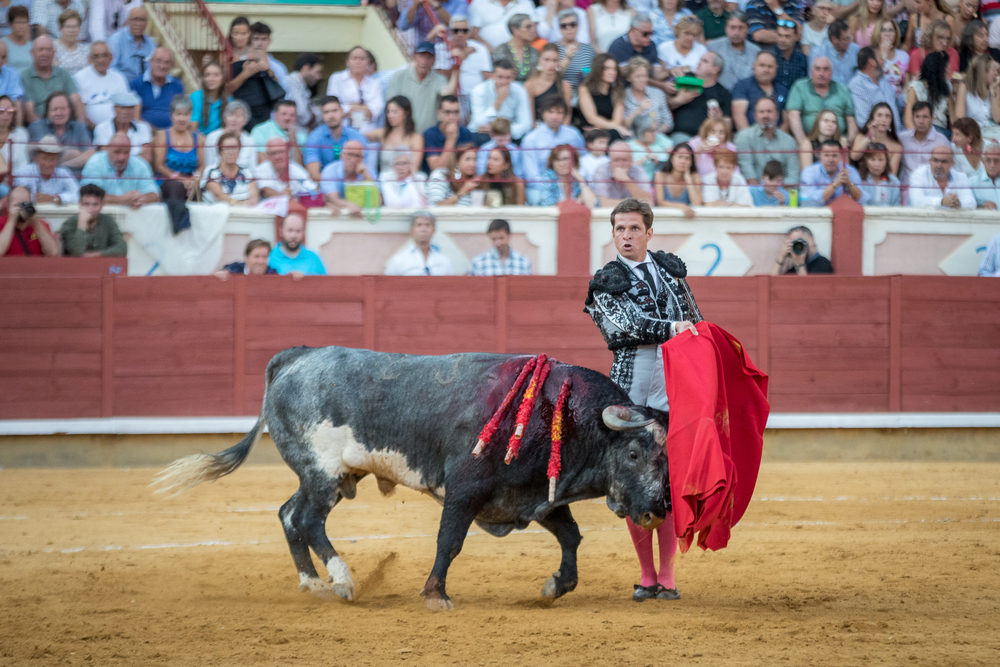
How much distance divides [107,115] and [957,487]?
653 centimetres

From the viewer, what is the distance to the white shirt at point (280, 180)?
789 centimetres

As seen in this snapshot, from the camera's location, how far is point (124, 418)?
7684 millimetres

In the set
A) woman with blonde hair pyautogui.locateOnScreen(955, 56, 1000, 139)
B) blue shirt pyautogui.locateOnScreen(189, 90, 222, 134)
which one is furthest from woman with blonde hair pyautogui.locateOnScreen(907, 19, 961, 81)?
blue shirt pyautogui.locateOnScreen(189, 90, 222, 134)

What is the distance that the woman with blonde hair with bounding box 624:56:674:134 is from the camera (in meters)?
8.65

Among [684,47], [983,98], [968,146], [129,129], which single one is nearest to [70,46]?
[129,129]

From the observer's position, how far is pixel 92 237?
25.1 feet

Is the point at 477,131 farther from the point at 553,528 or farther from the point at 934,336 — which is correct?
the point at 553,528

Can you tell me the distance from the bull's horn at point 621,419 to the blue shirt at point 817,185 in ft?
17.9

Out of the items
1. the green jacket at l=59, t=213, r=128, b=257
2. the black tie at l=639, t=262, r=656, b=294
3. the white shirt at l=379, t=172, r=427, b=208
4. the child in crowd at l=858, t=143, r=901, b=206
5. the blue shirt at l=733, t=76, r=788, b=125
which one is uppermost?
the blue shirt at l=733, t=76, r=788, b=125

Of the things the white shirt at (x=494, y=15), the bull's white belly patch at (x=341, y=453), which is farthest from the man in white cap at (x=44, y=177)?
the bull's white belly patch at (x=341, y=453)

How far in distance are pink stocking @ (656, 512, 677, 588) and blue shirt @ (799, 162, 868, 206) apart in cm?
532

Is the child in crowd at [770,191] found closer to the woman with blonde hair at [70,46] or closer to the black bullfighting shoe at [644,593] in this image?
the black bullfighting shoe at [644,593]

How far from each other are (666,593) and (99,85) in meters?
6.33

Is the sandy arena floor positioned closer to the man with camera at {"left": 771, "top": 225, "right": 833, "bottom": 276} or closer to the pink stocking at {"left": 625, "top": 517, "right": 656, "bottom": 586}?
the pink stocking at {"left": 625, "top": 517, "right": 656, "bottom": 586}
